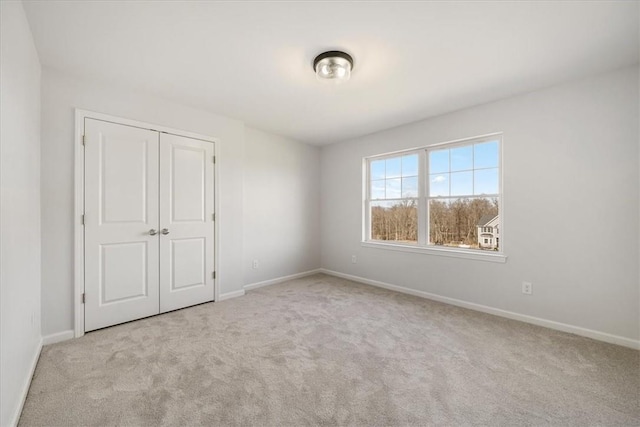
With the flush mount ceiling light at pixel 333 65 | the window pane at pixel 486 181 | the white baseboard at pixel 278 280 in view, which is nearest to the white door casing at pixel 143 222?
the white baseboard at pixel 278 280

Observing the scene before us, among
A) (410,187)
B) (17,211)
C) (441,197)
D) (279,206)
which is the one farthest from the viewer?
(279,206)

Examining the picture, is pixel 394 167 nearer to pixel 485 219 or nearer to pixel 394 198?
pixel 394 198

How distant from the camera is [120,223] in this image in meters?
2.80

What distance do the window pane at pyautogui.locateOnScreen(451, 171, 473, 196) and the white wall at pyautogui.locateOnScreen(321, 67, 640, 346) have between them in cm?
43

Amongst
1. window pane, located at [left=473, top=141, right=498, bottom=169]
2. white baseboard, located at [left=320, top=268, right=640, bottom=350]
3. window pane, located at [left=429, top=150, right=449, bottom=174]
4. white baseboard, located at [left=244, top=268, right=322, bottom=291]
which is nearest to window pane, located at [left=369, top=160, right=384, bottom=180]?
window pane, located at [left=429, top=150, right=449, bottom=174]

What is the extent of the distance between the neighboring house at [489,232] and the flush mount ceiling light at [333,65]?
240 centimetres

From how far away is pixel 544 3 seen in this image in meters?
1.70

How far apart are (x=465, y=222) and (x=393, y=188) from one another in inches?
45.8

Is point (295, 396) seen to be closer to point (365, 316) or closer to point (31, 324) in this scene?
point (365, 316)

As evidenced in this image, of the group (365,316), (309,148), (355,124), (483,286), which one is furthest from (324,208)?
(483,286)

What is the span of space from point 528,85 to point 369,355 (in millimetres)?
3036

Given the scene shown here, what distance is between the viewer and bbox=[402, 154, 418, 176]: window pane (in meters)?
3.94

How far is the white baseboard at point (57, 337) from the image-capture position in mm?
2363

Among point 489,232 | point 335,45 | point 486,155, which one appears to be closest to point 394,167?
point 486,155
